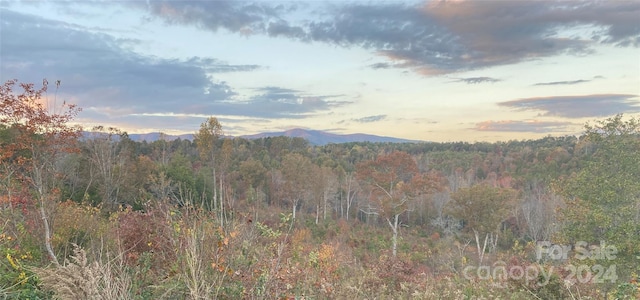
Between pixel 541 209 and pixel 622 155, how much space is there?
72.4 ft

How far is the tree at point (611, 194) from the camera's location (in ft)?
33.1

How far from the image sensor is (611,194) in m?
10.4

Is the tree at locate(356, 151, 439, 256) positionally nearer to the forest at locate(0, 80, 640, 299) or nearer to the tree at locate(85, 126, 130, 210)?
the forest at locate(0, 80, 640, 299)

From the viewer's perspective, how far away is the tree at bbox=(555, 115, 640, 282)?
10102 millimetres

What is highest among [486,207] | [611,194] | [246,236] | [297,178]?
[246,236]

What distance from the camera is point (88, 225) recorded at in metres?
5.94

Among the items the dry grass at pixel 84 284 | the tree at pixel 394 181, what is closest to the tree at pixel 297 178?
the tree at pixel 394 181

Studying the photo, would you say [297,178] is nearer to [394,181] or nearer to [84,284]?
[394,181]

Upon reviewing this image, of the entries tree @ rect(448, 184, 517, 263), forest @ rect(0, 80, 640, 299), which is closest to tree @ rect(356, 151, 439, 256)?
forest @ rect(0, 80, 640, 299)

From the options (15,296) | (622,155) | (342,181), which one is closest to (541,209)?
(342,181)

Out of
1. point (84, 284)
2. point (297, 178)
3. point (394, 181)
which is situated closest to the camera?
point (84, 284)

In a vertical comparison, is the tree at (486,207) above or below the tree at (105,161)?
below

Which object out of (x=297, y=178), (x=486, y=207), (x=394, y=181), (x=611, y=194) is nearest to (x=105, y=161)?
(x=297, y=178)

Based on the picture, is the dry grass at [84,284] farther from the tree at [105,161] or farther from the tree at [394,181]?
the tree at [394,181]
